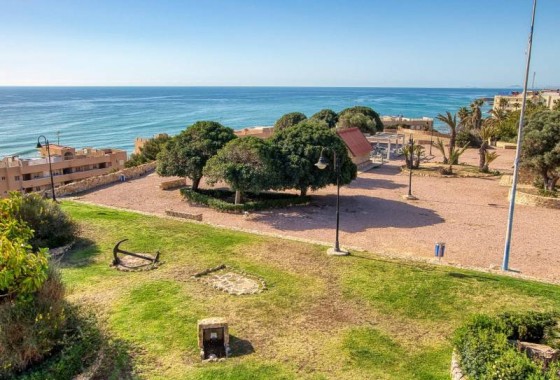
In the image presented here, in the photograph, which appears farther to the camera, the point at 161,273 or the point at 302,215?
the point at 302,215

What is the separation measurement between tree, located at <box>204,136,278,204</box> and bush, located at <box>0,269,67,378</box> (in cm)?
1557

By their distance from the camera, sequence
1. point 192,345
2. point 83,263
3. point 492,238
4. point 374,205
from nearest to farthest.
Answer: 1. point 192,345
2. point 83,263
3. point 492,238
4. point 374,205

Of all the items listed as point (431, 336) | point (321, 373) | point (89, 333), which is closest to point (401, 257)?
point (431, 336)

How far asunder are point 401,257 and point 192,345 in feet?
29.6

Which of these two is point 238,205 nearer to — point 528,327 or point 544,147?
point 528,327

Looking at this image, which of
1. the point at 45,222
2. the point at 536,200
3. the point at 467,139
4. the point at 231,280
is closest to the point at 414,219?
the point at 536,200

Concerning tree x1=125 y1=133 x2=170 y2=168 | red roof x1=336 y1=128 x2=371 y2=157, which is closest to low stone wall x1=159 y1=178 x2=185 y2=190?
tree x1=125 y1=133 x2=170 y2=168

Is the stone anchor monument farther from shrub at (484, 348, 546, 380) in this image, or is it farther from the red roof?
the red roof

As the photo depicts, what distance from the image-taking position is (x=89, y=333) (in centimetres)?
908

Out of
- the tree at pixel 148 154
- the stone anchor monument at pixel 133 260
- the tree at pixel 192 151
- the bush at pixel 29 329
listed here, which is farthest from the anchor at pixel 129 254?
the tree at pixel 148 154

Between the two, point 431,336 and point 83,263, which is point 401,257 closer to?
point 431,336

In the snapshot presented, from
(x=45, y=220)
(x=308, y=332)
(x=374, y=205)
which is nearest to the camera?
(x=308, y=332)

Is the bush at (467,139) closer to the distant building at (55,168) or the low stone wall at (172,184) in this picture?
the low stone wall at (172,184)

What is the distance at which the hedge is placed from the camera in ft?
23.5
